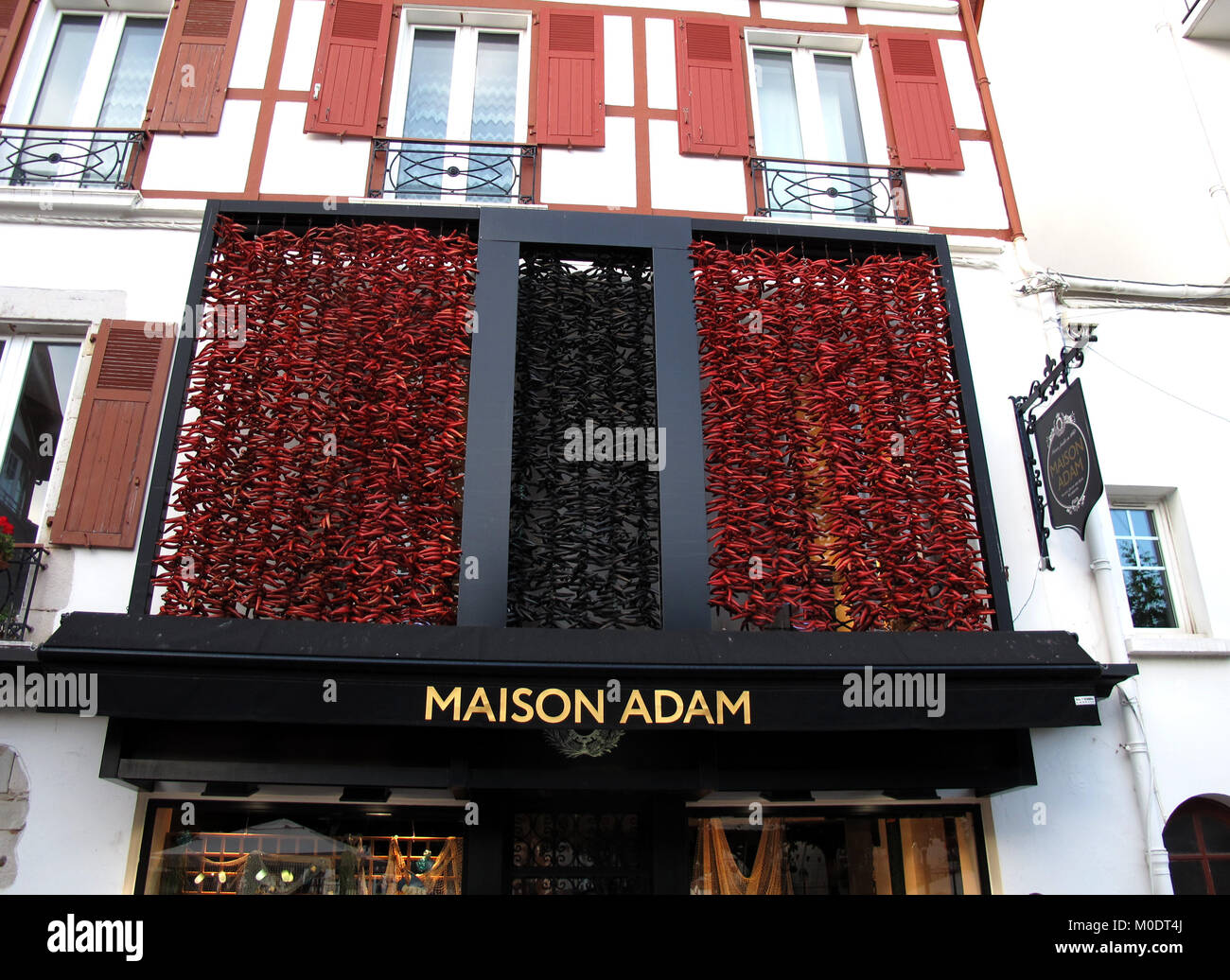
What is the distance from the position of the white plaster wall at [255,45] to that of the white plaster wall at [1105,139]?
8.26 metres

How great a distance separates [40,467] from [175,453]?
1.16 meters

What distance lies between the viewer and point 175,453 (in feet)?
20.7

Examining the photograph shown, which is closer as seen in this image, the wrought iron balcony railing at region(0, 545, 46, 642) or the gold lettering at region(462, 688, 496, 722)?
the gold lettering at region(462, 688, 496, 722)

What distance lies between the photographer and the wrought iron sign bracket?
21.4 ft

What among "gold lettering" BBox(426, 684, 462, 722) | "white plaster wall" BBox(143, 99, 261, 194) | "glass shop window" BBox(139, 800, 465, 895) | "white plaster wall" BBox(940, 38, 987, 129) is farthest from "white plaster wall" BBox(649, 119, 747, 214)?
"glass shop window" BBox(139, 800, 465, 895)

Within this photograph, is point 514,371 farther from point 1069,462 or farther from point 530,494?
point 1069,462

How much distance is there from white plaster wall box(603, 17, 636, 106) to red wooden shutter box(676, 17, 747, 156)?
456 millimetres

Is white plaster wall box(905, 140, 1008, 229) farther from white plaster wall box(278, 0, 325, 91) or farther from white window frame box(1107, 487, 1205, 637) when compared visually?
white plaster wall box(278, 0, 325, 91)

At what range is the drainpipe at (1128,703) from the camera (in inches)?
229

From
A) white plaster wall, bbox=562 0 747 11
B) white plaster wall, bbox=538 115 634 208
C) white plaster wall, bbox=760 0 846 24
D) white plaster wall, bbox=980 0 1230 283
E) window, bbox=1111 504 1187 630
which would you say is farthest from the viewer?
white plaster wall, bbox=760 0 846 24

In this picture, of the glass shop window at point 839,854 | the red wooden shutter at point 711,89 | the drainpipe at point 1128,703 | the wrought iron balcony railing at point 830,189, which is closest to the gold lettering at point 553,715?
the glass shop window at point 839,854

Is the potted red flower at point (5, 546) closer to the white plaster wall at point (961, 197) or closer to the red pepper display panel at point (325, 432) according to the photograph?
the red pepper display panel at point (325, 432)
